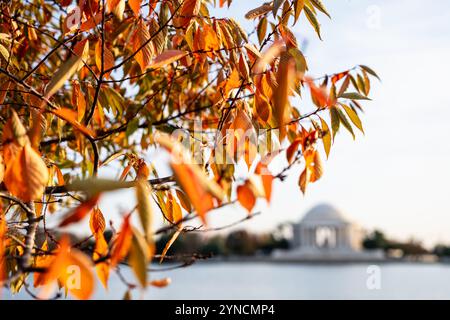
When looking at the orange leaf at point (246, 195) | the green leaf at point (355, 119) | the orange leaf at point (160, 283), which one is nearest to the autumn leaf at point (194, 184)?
the orange leaf at point (246, 195)

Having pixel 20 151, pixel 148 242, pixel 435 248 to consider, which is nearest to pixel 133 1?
pixel 20 151

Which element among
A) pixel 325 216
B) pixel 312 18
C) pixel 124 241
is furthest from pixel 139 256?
pixel 325 216

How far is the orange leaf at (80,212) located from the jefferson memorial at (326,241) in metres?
54.5

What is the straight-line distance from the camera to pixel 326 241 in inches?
2213

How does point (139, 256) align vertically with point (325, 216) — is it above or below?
above

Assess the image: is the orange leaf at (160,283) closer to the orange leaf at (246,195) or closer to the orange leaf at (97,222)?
the orange leaf at (246,195)

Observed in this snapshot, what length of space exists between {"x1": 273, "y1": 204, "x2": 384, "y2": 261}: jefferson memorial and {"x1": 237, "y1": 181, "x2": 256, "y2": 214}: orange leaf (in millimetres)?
54394

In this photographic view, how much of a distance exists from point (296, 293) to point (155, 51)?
33.6 meters

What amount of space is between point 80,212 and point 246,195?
0.77 ft

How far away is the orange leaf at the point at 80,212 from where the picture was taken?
0.74 meters

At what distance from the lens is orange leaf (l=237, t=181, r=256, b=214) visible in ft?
2.72

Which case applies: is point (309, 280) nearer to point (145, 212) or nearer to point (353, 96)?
point (353, 96)
